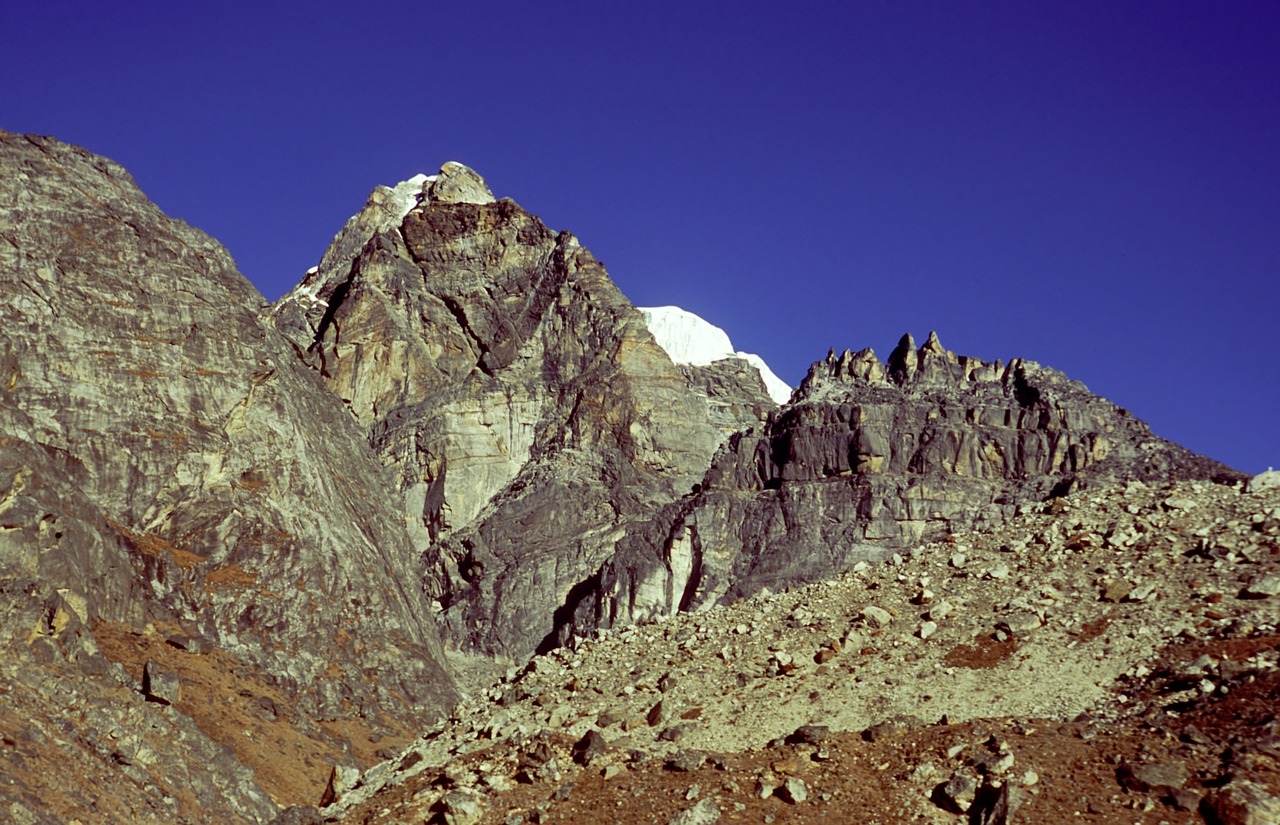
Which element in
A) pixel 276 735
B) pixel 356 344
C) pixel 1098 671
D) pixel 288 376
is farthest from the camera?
pixel 356 344

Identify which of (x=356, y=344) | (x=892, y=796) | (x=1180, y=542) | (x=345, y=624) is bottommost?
(x=892, y=796)

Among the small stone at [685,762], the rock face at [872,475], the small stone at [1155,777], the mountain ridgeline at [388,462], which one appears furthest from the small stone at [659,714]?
the rock face at [872,475]

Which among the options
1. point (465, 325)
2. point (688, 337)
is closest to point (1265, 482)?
point (465, 325)

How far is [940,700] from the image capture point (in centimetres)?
2338

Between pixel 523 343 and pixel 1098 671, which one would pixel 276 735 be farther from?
pixel 523 343

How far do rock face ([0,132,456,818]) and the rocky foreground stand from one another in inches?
1474

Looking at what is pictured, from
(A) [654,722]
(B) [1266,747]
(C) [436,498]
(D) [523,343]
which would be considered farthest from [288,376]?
(B) [1266,747]

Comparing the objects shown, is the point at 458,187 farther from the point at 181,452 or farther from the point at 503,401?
the point at 181,452

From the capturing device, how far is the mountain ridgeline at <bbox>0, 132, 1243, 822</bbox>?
56.6 m

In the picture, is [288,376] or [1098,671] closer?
[1098,671]

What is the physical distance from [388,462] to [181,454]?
33.6m

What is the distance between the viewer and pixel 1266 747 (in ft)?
64.3

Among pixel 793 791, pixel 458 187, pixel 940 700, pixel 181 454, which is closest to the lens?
pixel 793 791

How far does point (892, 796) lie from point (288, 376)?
73.4 meters
